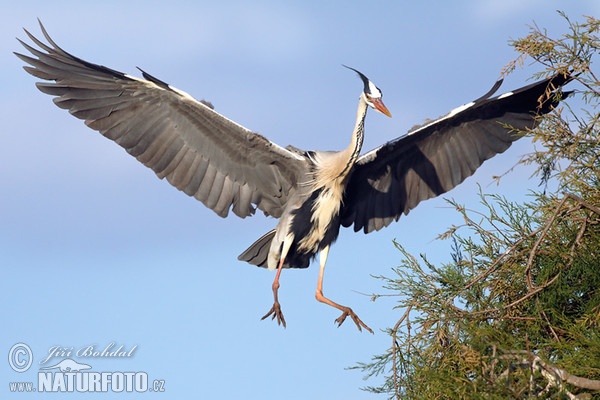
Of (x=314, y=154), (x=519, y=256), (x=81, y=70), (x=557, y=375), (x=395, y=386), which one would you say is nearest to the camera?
(x=557, y=375)

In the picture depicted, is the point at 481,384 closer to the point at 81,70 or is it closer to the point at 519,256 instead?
the point at 519,256

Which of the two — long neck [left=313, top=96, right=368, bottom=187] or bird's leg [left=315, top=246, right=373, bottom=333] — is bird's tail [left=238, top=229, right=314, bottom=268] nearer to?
bird's leg [left=315, top=246, right=373, bottom=333]

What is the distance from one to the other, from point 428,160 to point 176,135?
225 centimetres

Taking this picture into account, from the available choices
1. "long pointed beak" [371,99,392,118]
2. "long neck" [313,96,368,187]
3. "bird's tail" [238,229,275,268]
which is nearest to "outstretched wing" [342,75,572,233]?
"long neck" [313,96,368,187]

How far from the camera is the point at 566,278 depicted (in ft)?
16.6

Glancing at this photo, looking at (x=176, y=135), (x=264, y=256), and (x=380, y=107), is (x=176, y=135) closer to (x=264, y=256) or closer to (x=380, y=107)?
(x=264, y=256)

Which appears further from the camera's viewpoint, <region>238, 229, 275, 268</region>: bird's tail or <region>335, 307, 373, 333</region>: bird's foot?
<region>238, 229, 275, 268</region>: bird's tail

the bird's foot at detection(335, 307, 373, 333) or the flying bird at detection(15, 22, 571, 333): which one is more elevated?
the flying bird at detection(15, 22, 571, 333)

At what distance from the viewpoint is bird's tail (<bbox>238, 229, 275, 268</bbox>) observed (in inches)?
312

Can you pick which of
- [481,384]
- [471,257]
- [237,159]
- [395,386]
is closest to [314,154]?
[237,159]

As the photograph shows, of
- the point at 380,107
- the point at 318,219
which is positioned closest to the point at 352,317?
the point at 318,219

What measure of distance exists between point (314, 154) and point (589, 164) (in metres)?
3.22

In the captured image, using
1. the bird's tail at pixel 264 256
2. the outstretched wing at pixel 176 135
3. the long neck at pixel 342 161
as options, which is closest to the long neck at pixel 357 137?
the long neck at pixel 342 161

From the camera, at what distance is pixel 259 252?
7969 millimetres
